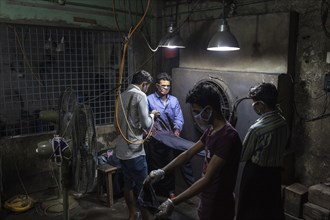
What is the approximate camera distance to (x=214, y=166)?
7.63 ft

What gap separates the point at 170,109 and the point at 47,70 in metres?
2.25

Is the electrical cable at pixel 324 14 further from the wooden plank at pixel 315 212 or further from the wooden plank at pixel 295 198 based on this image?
the wooden plank at pixel 315 212

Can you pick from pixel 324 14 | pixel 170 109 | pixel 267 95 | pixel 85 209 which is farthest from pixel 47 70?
pixel 324 14

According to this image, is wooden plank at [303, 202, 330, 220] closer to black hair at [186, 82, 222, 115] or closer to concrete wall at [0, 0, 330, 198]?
concrete wall at [0, 0, 330, 198]

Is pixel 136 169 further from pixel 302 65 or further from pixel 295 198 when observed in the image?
pixel 302 65

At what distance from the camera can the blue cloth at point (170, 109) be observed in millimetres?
5312

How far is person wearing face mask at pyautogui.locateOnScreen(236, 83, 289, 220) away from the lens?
3.02 meters

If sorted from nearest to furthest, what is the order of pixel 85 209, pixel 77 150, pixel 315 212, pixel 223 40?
pixel 77 150 < pixel 315 212 < pixel 223 40 < pixel 85 209

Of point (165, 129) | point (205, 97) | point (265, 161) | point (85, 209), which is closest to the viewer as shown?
point (205, 97)

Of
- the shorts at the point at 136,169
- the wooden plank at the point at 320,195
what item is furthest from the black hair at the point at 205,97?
the wooden plank at the point at 320,195

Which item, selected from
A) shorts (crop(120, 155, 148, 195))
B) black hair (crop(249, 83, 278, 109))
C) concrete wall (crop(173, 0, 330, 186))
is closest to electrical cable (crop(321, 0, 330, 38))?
concrete wall (crop(173, 0, 330, 186))

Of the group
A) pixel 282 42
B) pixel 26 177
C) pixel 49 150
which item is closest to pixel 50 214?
pixel 26 177

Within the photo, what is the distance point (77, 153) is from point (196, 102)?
117 cm

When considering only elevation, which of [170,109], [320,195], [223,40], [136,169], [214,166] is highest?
[223,40]
